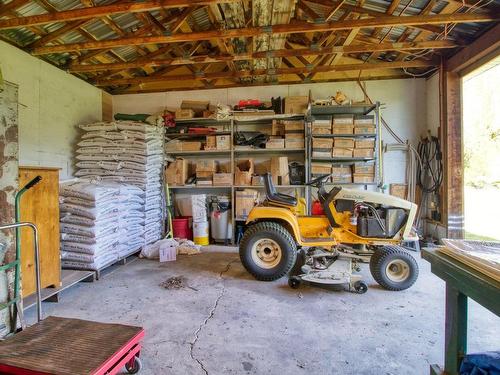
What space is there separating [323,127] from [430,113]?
2.03 meters

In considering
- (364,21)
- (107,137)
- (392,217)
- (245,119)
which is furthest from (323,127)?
(107,137)

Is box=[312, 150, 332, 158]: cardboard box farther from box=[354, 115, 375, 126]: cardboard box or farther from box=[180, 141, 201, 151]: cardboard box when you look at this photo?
box=[180, 141, 201, 151]: cardboard box

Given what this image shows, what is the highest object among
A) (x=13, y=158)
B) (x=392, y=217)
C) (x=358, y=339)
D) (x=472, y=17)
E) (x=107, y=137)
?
(x=472, y=17)

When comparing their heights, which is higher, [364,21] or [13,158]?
[364,21]

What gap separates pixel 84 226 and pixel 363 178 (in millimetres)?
4378

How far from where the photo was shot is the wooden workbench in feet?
3.21

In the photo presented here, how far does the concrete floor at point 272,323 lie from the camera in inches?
75.3

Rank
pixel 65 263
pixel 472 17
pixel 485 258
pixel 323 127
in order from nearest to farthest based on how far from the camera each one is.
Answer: pixel 485 258, pixel 472 17, pixel 65 263, pixel 323 127

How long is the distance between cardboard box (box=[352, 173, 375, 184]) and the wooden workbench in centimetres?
402

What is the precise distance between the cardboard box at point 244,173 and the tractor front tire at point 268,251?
6.39ft

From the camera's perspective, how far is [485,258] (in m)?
1.01

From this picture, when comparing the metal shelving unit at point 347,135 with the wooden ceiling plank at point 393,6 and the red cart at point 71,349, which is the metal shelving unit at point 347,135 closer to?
the wooden ceiling plank at point 393,6

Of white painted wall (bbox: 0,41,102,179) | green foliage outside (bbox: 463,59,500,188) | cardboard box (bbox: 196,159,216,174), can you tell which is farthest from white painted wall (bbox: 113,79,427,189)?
white painted wall (bbox: 0,41,102,179)

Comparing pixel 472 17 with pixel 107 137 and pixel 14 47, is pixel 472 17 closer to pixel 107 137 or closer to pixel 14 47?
pixel 107 137
